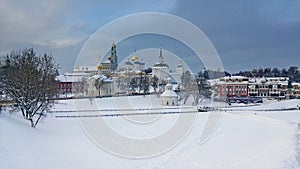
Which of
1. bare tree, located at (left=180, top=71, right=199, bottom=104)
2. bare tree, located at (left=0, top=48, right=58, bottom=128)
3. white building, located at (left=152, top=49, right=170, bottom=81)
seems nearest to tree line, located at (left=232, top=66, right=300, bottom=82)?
white building, located at (left=152, top=49, right=170, bottom=81)

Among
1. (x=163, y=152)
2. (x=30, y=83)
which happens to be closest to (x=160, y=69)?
(x=30, y=83)

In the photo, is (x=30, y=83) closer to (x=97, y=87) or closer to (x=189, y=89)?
(x=189, y=89)

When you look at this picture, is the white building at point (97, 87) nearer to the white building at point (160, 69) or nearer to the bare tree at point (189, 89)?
the bare tree at point (189, 89)

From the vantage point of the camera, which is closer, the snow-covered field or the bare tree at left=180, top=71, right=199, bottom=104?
the snow-covered field

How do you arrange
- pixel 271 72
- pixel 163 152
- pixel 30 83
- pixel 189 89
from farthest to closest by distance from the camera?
pixel 271 72 < pixel 189 89 < pixel 30 83 < pixel 163 152

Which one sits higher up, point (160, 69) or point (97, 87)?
point (160, 69)

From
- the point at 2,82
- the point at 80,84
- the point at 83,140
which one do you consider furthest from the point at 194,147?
the point at 80,84

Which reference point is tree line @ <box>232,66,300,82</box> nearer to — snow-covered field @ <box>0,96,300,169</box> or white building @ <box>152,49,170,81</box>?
white building @ <box>152,49,170,81</box>

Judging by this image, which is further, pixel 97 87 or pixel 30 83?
pixel 97 87

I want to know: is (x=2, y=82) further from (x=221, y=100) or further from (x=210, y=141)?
(x=221, y=100)

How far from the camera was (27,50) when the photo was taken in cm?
2295

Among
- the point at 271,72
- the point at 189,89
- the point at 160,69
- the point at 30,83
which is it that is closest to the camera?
the point at 30,83

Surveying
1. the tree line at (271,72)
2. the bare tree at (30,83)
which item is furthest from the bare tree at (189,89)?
the tree line at (271,72)

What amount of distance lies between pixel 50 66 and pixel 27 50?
219 centimetres
